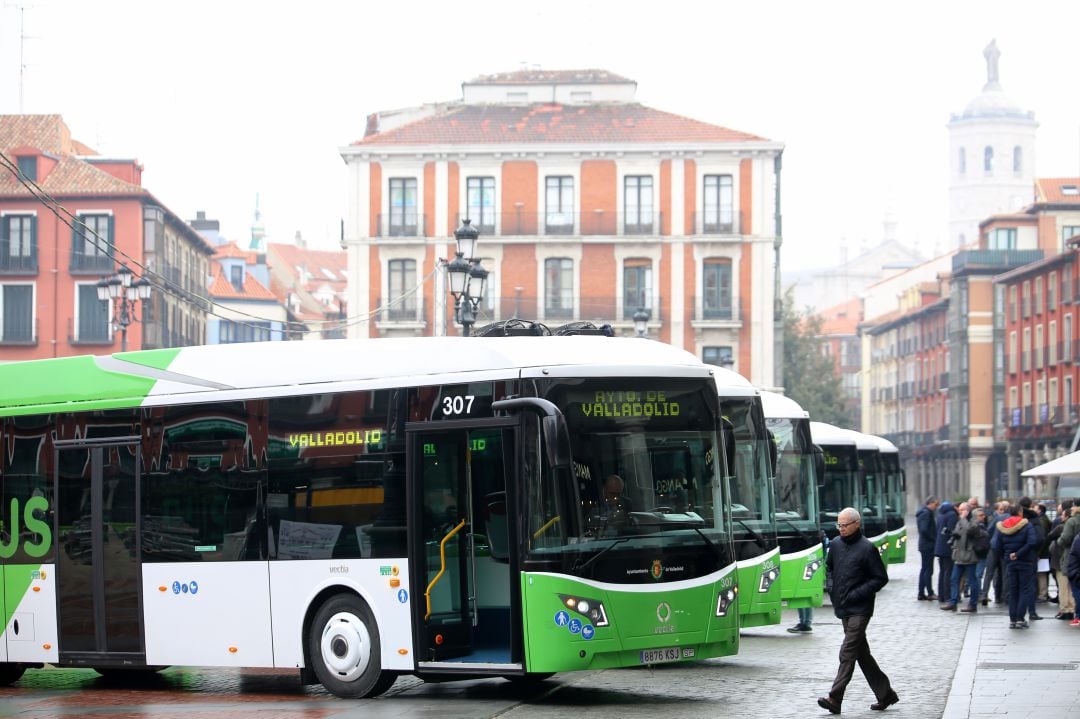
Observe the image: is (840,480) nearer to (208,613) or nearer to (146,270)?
(146,270)

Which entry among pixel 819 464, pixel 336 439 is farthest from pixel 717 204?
pixel 336 439

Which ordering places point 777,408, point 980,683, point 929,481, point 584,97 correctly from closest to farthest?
point 980,683 → point 777,408 → point 584,97 → point 929,481

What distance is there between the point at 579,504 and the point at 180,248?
65.1m

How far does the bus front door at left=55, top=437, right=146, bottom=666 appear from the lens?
1569 centimetres

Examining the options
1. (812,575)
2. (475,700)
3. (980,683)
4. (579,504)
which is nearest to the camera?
(579,504)

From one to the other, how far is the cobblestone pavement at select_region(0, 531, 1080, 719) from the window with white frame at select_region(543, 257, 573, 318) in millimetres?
49241

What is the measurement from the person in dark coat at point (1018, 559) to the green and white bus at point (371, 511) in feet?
28.2

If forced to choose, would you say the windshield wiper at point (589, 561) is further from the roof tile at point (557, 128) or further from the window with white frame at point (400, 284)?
the roof tile at point (557, 128)

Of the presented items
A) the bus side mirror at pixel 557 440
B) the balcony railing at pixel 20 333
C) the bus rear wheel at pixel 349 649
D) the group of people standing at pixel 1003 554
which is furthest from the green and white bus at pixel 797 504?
the balcony railing at pixel 20 333

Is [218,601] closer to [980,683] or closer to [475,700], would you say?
[475,700]

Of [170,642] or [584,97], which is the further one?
[584,97]

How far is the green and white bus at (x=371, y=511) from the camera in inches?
527

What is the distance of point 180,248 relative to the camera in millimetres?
76188

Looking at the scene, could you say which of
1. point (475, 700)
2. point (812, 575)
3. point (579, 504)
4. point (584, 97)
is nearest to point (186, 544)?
point (475, 700)
